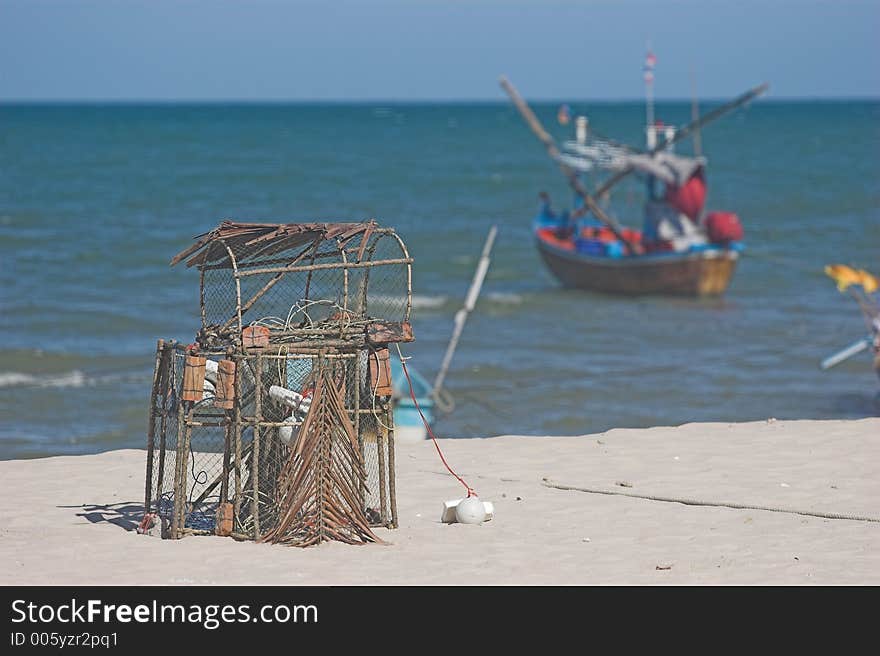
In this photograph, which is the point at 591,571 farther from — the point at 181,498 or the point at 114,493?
the point at 114,493

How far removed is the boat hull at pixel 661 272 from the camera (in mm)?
24984

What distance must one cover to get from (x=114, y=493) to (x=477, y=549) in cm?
302

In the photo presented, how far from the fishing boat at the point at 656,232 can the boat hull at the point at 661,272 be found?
0.7 inches

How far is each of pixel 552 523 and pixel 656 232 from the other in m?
17.8

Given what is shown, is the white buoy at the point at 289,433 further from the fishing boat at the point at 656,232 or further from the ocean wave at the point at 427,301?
the fishing boat at the point at 656,232

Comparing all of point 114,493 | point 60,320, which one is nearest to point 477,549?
point 114,493

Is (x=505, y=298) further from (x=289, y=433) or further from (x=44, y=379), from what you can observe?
(x=289, y=433)

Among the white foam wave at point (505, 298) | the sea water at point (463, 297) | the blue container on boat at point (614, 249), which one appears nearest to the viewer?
the sea water at point (463, 297)

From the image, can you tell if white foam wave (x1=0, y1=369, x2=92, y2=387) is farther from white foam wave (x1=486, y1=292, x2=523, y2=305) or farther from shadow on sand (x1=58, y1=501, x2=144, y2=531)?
white foam wave (x1=486, y1=292, x2=523, y2=305)

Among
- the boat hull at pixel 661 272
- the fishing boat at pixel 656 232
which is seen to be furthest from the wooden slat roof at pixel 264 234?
the boat hull at pixel 661 272

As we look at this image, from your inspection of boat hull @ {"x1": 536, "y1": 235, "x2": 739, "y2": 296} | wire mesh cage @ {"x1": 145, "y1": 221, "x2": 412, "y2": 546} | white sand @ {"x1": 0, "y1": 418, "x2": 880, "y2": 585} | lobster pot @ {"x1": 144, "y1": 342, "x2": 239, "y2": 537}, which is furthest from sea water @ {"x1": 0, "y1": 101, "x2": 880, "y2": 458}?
wire mesh cage @ {"x1": 145, "y1": 221, "x2": 412, "y2": 546}

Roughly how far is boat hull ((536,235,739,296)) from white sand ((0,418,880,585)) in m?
13.8

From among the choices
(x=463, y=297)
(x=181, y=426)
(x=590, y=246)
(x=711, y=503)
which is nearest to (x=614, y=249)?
(x=590, y=246)

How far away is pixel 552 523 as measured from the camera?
8328 mm
